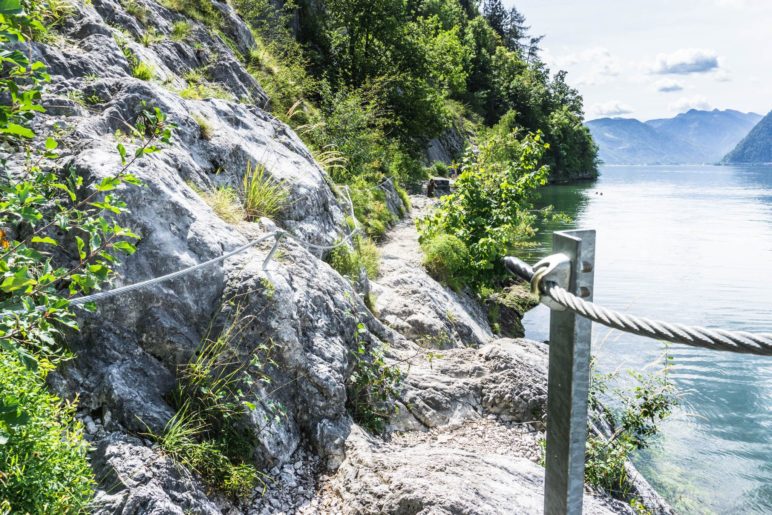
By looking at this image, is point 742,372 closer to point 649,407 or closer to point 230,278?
point 649,407

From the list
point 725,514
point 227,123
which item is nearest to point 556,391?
point 227,123

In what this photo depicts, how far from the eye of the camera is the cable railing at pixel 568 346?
60.1 inches

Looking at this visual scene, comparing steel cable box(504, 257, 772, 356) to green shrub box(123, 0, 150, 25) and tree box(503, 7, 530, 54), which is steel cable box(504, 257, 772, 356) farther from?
tree box(503, 7, 530, 54)

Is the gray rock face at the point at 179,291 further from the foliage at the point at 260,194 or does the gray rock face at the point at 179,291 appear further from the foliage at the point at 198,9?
the foliage at the point at 198,9

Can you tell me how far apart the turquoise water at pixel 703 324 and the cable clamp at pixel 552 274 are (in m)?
5.69

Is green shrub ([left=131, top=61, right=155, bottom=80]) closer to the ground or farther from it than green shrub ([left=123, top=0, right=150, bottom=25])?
closer to the ground

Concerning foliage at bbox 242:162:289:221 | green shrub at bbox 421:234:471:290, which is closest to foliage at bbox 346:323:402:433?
foliage at bbox 242:162:289:221

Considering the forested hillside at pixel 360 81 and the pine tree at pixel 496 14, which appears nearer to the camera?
the forested hillside at pixel 360 81

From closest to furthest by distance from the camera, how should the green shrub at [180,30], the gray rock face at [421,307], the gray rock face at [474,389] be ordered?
the gray rock face at [474,389] → the gray rock face at [421,307] → the green shrub at [180,30]

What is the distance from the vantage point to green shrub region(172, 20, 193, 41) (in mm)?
10456

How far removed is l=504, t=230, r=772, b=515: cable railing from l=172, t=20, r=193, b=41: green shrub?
10712 millimetres

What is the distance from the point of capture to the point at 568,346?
5.26ft

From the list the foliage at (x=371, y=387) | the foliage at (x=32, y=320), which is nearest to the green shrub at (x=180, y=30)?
the foliage at (x=371, y=387)

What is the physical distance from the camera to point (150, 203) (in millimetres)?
4199
